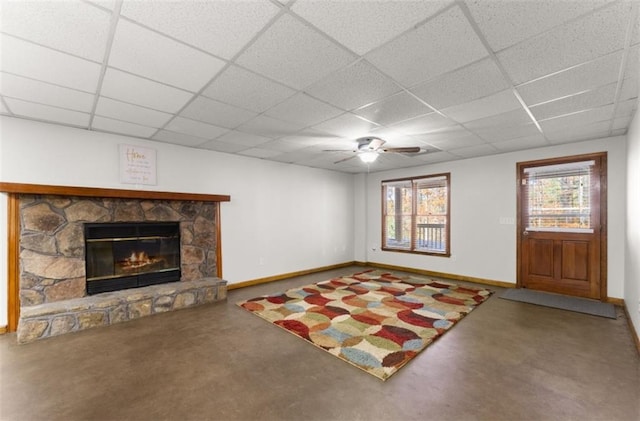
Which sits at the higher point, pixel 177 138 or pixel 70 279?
pixel 177 138

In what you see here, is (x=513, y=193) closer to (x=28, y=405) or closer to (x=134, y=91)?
(x=134, y=91)

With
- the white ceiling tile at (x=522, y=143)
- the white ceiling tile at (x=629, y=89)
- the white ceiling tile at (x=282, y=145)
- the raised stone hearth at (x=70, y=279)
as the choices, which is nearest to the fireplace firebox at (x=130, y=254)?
the raised stone hearth at (x=70, y=279)

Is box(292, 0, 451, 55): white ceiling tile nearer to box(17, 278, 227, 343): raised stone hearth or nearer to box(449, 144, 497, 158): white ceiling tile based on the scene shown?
box(449, 144, 497, 158): white ceiling tile

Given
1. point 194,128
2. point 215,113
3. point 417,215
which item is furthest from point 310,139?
point 417,215

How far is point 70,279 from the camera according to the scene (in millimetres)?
3594

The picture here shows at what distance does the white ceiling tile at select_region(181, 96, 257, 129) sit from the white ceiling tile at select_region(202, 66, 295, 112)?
0.14 meters

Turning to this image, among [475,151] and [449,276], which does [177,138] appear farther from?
[449,276]

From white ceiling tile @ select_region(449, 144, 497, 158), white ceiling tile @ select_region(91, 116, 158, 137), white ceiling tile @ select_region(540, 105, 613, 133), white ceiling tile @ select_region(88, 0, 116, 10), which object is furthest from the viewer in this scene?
white ceiling tile @ select_region(449, 144, 497, 158)

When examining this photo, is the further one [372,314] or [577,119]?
[372,314]

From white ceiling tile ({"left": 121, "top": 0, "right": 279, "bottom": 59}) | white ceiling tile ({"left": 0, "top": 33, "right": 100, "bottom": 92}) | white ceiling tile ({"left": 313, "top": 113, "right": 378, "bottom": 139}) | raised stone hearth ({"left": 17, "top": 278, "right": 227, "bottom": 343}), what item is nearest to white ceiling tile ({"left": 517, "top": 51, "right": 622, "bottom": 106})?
white ceiling tile ({"left": 313, "top": 113, "right": 378, "bottom": 139})

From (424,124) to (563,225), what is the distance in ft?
10.4

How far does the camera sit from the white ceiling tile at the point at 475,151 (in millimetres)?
4785

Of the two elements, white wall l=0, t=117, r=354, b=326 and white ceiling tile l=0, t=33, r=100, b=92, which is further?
white wall l=0, t=117, r=354, b=326

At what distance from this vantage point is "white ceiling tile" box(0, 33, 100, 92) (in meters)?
1.97
